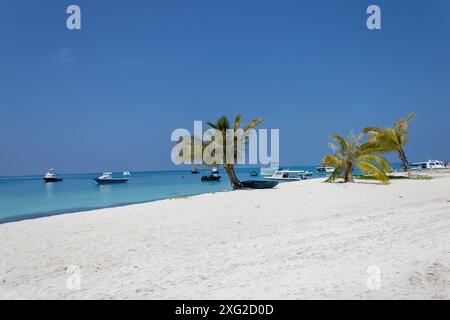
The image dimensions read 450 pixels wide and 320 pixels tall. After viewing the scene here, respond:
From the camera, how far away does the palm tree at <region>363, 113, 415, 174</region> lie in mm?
28922

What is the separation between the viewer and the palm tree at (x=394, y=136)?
94.9ft

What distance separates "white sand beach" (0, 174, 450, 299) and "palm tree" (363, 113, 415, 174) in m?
21.7

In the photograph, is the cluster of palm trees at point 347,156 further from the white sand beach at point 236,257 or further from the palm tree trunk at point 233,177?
the white sand beach at point 236,257

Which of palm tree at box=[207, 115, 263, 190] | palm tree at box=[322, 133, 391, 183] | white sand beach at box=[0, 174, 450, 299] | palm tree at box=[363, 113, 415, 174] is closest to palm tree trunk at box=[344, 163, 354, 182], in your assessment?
palm tree at box=[322, 133, 391, 183]

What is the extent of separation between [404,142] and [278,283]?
31.6 metres

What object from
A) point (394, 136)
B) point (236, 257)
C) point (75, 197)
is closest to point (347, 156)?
point (394, 136)

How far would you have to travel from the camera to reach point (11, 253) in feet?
20.4

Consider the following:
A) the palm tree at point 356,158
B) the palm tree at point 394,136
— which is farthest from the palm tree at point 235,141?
the palm tree at point 394,136

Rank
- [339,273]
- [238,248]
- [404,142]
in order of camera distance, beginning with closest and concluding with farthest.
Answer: [339,273] → [238,248] → [404,142]

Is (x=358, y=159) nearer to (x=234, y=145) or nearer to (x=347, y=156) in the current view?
(x=347, y=156)
